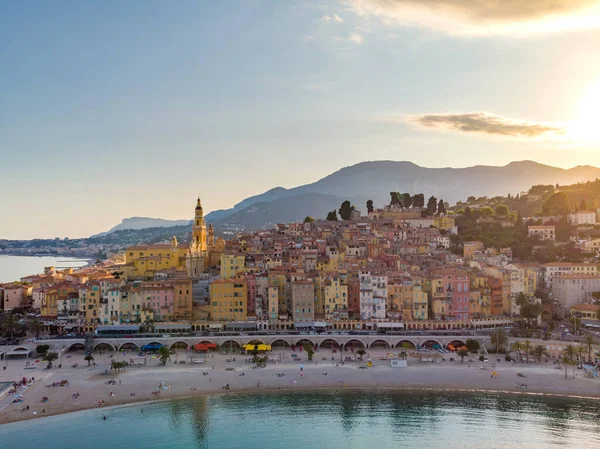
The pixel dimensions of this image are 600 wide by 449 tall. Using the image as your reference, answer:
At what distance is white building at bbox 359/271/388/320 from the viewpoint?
62.6 meters

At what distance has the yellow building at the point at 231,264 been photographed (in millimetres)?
70875

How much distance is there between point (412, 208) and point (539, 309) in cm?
5076

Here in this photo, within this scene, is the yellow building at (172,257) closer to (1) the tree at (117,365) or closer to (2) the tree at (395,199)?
(1) the tree at (117,365)

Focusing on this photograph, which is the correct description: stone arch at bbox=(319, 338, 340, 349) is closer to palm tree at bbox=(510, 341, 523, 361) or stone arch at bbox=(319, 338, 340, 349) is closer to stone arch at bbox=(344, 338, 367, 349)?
stone arch at bbox=(344, 338, 367, 349)

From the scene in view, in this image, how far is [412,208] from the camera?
110688mm

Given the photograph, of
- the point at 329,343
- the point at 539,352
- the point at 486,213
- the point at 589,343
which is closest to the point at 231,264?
the point at 329,343

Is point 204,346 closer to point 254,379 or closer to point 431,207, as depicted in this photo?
point 254,379

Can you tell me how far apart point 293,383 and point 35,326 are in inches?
1142

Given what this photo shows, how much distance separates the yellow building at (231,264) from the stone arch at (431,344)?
2314 centimetres

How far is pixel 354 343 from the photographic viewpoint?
5838 cm

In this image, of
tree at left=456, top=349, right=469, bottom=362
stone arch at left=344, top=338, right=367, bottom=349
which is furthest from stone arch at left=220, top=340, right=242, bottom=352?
tree at left=456, top=349, right=469, bottom=362

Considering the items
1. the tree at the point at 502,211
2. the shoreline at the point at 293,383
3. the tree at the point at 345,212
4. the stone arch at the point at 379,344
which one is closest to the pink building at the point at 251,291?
the stone arch at the point at 379,344

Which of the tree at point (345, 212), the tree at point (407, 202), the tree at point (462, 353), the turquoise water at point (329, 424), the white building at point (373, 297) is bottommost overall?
the turquoise water at point (329, 424)

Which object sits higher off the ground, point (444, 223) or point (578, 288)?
point (444, 223)
